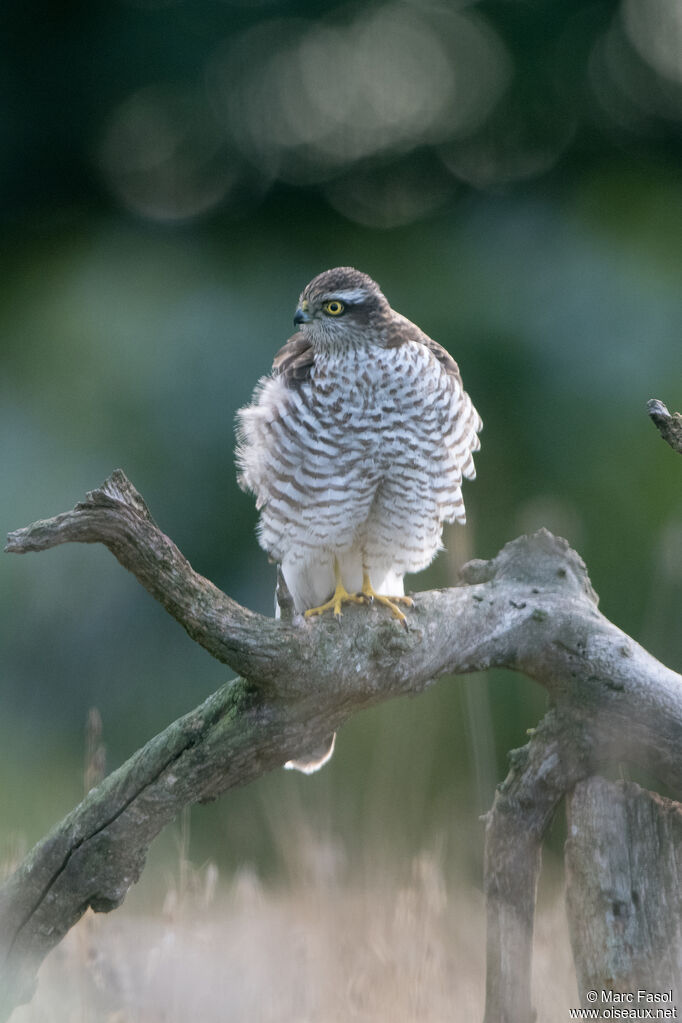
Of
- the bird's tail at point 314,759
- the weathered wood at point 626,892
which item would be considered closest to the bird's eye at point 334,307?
the bird's tail at point 314,759

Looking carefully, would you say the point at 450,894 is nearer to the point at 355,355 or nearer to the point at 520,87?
the point at 355,355

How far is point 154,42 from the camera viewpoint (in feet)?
17.2

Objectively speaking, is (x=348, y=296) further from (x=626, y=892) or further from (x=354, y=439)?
(x=626, y=892)

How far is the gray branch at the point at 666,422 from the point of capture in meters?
2.16

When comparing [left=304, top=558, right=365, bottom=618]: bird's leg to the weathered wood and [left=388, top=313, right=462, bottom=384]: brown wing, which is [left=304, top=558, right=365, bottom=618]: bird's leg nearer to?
[left=388, top=313, right=462, bottom=384]: brown wing

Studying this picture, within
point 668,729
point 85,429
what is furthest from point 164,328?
point 668,729

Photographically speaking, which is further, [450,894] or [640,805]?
[450,894]

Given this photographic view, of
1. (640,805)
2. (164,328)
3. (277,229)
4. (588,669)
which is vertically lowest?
(640,805)

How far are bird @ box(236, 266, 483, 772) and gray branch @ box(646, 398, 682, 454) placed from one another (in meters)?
0.88

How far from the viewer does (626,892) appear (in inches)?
91.1

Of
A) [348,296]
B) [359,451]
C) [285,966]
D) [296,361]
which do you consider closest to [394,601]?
[359,451]

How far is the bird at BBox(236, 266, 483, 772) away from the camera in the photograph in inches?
114

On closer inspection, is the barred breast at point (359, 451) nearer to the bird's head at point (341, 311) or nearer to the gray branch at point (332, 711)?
the bird's head at point (341, 311)

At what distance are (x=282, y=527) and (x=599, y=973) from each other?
1.52 m
